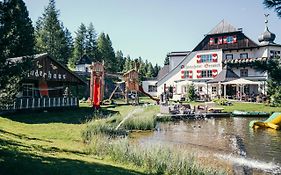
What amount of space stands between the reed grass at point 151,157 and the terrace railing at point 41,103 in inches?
466

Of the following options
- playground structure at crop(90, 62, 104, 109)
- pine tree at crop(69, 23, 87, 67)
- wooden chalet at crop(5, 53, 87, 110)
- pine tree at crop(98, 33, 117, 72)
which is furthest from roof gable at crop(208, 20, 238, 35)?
pine tree at crop(69, 23, 87, 67)

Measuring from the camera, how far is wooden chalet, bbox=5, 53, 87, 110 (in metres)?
24.5

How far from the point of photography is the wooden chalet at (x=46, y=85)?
24516 mm

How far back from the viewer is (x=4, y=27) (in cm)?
827

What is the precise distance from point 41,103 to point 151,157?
16.8 metres

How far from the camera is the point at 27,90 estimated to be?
86.7ft

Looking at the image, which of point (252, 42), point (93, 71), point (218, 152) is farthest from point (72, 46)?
point (218, 152)

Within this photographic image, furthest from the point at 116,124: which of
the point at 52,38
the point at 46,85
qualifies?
the point at 52,38

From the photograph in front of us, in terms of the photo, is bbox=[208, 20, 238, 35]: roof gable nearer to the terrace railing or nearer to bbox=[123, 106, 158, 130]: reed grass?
the terrace railing

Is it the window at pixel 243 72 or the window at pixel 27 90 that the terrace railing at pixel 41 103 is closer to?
the window at pixel 27 90

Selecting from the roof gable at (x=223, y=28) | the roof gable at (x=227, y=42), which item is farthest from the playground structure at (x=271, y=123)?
the roof gable at (x=223, y=28)

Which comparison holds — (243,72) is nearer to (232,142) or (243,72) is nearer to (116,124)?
(232,142)

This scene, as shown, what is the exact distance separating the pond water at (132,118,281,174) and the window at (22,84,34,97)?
38.9 ft

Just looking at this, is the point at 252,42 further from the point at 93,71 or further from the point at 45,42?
the point at 45,42
